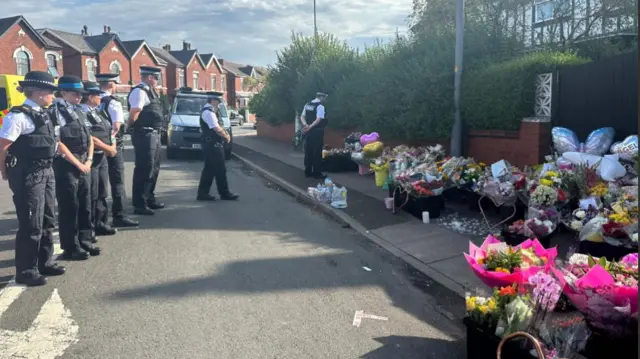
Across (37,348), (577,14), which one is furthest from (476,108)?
(37,348)

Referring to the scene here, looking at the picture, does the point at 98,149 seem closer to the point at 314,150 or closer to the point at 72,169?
the point at 72,169

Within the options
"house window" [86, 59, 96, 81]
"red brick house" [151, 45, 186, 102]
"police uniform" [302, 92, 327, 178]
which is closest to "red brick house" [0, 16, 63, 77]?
"house window" [86, 59, 96, 81]

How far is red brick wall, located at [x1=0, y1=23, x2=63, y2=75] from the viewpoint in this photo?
38.7 m

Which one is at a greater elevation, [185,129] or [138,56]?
[138,56]

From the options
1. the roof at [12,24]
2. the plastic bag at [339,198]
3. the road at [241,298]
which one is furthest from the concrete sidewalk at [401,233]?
the roof at [12,24]

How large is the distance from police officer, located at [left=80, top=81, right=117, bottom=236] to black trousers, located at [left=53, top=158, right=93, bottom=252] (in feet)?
1.67

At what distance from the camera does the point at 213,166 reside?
380 inches

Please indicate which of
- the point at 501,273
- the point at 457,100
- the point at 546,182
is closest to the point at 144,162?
the point at 457,100

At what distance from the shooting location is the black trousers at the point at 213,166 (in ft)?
31.3

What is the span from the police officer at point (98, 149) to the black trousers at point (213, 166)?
2.54 m

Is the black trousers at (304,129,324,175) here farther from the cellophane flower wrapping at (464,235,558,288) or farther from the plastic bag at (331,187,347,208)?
the cellophane flower wrapping at (464,235,558,288)

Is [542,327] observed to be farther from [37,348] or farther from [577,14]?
[577,14]

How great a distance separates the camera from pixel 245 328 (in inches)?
169

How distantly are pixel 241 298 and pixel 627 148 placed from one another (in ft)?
16.1
